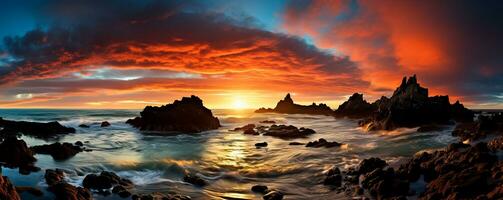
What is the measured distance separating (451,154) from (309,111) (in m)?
121

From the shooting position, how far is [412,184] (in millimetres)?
15648

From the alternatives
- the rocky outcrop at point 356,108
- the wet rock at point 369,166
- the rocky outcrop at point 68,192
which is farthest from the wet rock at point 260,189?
the rocky outcrop at point 356,108

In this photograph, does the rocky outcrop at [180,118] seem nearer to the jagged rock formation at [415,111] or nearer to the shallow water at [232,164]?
the shallow water at [232,164]

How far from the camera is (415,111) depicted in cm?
4181

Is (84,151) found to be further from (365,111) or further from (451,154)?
(365,111)

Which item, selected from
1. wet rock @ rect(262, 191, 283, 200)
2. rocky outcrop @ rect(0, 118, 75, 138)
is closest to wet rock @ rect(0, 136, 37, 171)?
wet rock @ rect(262, 191, 283, 200)

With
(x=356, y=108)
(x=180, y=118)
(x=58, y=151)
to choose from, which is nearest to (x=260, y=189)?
(x=58, y=151)

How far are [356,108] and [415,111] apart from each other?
5163 cm

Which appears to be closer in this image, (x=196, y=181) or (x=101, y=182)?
(x=101, y=182)

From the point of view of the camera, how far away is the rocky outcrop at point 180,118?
57.0 metres

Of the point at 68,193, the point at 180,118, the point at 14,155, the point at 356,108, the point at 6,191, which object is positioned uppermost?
the point at 356,108

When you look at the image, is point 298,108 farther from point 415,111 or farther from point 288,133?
point 415,111

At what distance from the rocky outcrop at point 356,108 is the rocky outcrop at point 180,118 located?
4244cm

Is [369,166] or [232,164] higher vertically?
[369,166]
